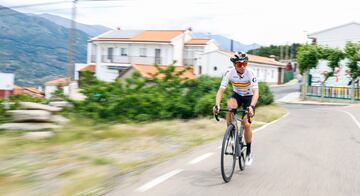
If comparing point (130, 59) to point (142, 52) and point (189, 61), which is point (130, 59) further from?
point (189, 61)

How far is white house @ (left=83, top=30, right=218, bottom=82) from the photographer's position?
57.6m

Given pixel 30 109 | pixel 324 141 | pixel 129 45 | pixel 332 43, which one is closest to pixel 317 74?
pixel 332 43

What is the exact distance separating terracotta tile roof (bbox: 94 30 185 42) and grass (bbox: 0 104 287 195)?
46570 mm

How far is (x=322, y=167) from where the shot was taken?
707 cm

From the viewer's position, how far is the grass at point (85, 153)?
5.39 meters

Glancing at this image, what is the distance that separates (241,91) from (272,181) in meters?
1.45

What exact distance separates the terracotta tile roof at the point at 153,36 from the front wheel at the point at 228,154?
167 feet

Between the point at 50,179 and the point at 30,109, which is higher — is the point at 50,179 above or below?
below

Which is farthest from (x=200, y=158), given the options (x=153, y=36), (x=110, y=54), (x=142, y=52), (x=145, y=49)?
(x=110, y=54)

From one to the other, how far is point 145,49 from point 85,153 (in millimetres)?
51710

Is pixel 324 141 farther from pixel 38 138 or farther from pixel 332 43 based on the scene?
pixel 332 43

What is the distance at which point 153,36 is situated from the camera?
5966 cm

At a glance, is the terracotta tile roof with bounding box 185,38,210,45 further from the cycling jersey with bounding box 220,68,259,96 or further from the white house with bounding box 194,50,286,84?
the cycling jersey with bounding box 220,68,259,96

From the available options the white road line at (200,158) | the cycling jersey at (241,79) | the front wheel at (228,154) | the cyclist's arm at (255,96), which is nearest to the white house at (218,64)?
the white road line at (200,158)
